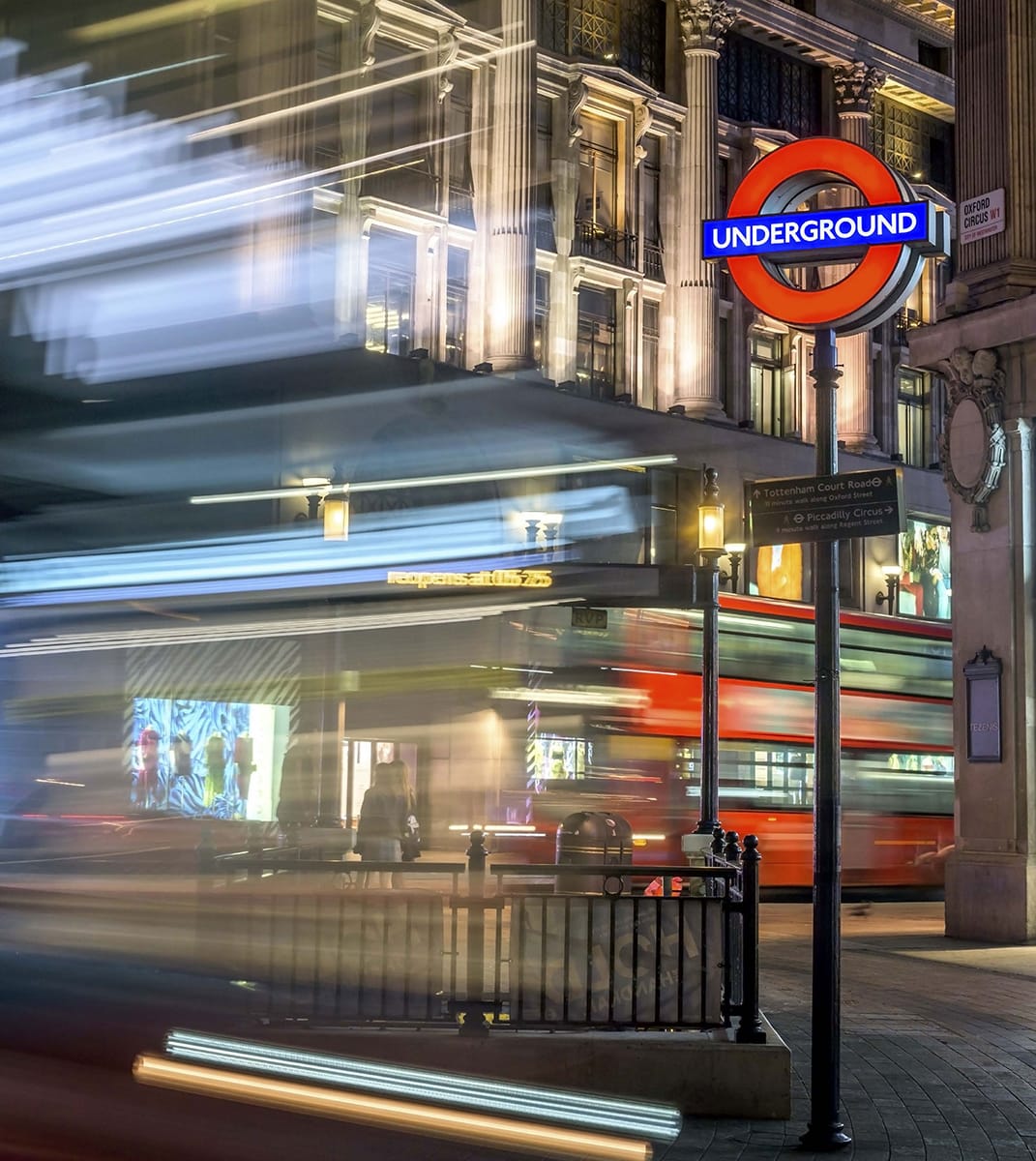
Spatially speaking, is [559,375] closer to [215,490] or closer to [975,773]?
[215,490]

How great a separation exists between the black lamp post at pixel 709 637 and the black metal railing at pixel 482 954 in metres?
8.20

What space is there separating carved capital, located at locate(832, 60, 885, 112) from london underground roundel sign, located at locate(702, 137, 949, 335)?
1446 inches

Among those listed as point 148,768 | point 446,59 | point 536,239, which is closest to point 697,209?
point 536,239

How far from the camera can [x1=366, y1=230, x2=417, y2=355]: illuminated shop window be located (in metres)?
32.4

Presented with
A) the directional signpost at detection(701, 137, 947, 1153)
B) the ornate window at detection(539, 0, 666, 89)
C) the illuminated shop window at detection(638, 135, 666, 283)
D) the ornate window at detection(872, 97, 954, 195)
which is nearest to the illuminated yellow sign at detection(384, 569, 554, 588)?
the directional signpost at detection(701, 137, 947, 1153)

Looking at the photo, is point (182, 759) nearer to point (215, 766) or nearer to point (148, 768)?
point (148, 768)

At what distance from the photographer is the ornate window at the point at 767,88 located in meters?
40.9

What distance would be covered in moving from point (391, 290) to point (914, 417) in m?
19.3

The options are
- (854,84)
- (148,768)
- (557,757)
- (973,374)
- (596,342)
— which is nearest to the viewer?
(973,374)

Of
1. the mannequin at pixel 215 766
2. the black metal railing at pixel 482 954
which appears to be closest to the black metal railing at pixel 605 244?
the mannequin at pixel 215 766

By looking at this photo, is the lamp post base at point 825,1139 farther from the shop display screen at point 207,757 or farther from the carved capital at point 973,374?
the shop display screen at point 207,757

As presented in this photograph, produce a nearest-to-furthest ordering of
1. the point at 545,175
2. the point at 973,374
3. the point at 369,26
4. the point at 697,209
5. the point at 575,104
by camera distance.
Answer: the point at 973,374 → the point at 369,26 → the point at 545,175 → the point at 575,104 → the point at 697,209

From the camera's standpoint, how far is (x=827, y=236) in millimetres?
8070

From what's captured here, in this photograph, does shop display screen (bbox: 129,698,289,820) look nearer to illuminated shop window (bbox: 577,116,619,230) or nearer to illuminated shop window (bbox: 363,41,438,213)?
illuminated shop window (bbox: 363,41,438,213)
